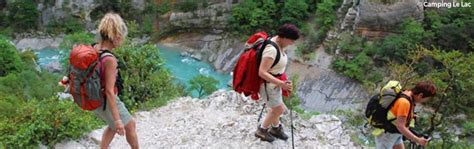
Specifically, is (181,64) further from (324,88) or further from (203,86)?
(203,86)

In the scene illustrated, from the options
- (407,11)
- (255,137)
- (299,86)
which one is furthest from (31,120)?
(407,11)

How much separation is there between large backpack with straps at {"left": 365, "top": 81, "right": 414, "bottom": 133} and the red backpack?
236 cm

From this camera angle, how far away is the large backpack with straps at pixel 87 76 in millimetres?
4430

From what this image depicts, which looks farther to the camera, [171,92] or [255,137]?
[171,92]

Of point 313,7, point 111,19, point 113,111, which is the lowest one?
point 313,7

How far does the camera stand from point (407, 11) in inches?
805

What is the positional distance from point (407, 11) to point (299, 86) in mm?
4878

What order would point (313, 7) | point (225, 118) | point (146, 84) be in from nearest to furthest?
point (225, 118)
point (146, 84)
point (313, 7)

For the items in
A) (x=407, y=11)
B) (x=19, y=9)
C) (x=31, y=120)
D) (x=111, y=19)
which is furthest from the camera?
(x=19, y=9)

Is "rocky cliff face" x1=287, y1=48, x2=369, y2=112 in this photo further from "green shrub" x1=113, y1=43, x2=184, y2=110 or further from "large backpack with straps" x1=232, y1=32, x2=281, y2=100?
"large backpack with straps" x1=232, y1=32, x2=281, y2=100

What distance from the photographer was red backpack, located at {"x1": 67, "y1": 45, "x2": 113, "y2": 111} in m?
4.43

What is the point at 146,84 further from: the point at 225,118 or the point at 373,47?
the point at 373,47

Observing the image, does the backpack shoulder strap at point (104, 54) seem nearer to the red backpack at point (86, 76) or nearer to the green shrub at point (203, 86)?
the red backpack at point (86, 76)

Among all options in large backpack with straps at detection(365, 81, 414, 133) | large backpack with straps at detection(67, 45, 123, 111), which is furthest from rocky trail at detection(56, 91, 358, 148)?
large backpack with straps at detection(67, 45, 123, 111)
